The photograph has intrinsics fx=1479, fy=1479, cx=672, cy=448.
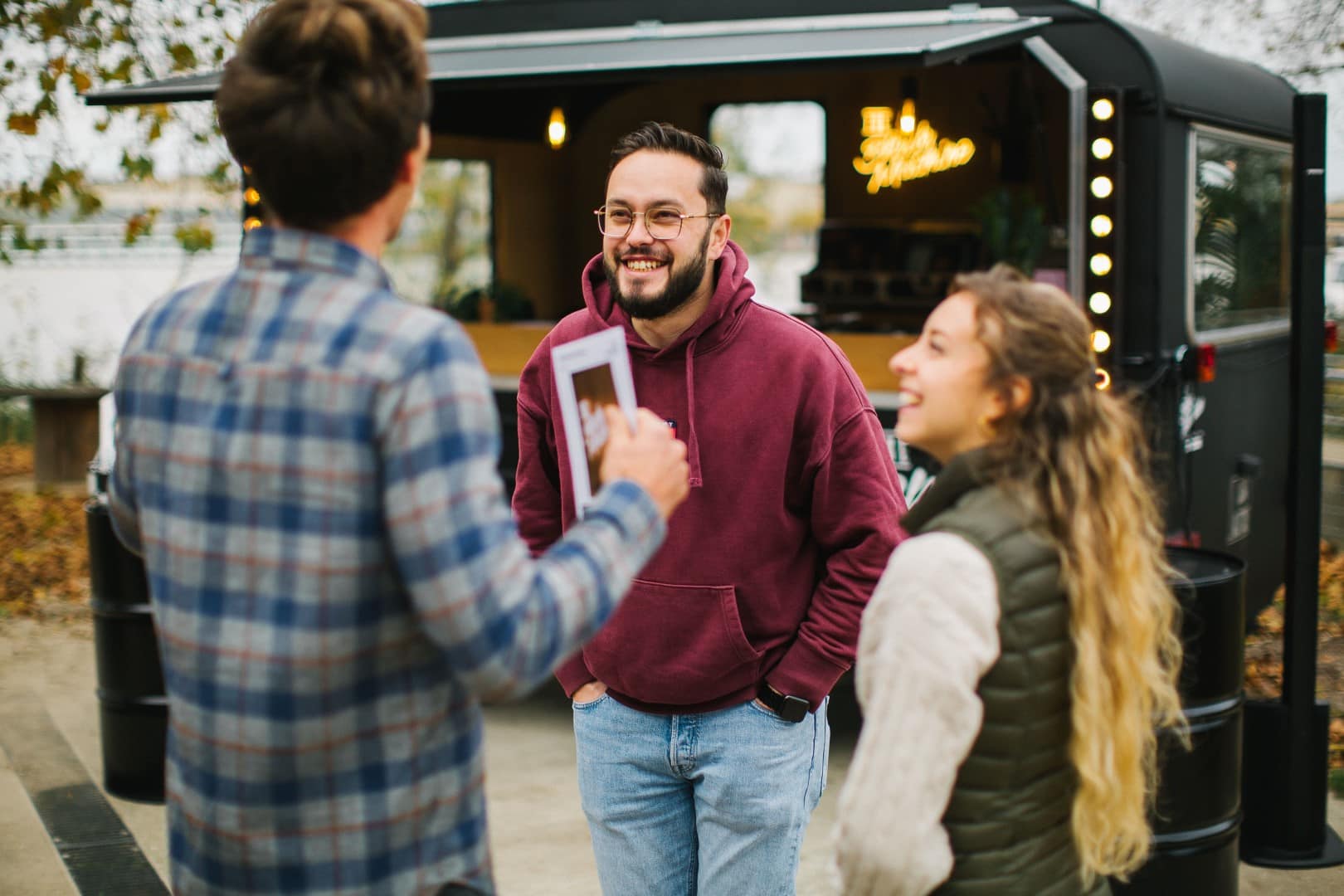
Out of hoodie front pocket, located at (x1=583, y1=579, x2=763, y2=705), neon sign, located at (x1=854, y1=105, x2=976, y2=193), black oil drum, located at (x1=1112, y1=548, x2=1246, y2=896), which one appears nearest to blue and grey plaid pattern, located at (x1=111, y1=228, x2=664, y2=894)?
hoodie front pocket, located at (x1=583, y1=579, x2=763, y2=705)

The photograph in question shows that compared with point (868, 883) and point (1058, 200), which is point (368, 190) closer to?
point (868, 883)

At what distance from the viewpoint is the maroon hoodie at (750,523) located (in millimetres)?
2730

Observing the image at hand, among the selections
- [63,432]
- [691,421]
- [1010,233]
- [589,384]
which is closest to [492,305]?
[1010,233]

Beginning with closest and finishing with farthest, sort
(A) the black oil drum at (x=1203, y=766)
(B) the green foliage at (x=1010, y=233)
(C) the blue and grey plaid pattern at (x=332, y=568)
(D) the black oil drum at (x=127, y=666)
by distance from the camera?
1. (C) the blue and grey plaid pattern at (x=332, y=568)
2. (A) the black oil drum at (x=1203, y=766)
3. (D) the black oil drum at (x=127, y=666)
4. (B) the green foliage at (x=1010, y=233)

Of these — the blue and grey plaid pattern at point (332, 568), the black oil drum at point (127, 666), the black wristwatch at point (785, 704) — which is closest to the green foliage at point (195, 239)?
the black oil drum at point (127, 666)

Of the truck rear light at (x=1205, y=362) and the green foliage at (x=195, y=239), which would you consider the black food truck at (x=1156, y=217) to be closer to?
the truck rear light at (x=1205, y=362)

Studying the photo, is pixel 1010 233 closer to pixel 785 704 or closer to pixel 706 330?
pixel 706 330

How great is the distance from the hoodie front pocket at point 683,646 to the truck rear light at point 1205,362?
Result: 323 cm

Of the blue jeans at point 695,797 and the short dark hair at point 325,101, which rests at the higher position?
the short dark hair at point 325,101

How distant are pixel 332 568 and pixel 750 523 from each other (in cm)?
122

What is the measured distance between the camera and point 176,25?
9312mm

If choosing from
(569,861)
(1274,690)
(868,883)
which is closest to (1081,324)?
(868,883)

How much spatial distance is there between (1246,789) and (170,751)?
382 centimetres

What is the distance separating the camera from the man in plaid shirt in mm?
1618
